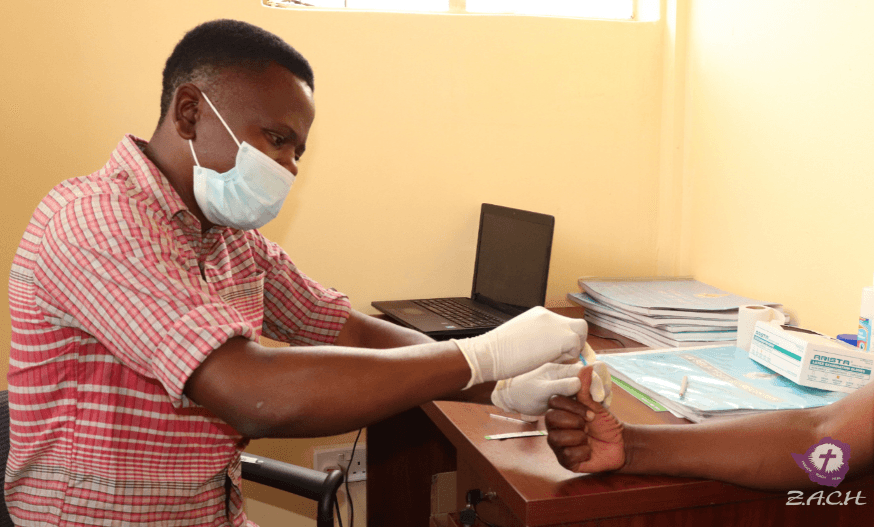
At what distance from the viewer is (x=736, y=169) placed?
71.9 inches

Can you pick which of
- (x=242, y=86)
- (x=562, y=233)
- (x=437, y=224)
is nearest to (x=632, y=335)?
(x=562, y=233)

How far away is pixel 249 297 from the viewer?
1262mm

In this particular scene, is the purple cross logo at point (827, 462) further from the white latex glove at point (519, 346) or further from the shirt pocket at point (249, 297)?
the shirt pocket at point (249, 297)

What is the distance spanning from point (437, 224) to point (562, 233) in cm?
38

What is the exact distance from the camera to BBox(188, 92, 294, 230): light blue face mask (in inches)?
41.9

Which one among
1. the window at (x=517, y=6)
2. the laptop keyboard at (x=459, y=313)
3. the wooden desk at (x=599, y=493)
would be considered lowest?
the wooden desk at (x=599, y=493)

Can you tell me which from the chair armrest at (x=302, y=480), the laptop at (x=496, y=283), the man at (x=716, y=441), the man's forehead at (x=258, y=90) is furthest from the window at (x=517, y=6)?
the man at (x=716, y=441)

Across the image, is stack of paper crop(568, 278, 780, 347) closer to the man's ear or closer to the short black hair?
the short black hair

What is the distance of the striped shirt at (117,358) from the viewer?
839 mm

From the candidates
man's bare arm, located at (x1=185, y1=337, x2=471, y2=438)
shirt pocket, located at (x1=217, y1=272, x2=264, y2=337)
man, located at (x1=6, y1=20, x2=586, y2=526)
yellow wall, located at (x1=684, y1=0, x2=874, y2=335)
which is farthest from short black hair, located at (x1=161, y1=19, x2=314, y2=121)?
yellow wall, located at (x1=684, y1=0, x2=874, y2=335)

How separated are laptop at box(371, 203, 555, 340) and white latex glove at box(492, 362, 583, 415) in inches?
20.0

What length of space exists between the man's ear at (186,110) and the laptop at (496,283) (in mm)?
731

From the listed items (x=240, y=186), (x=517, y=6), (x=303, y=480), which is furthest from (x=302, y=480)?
(x=517, y=6)

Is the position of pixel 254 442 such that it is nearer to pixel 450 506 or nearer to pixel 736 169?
pixel 450 506
